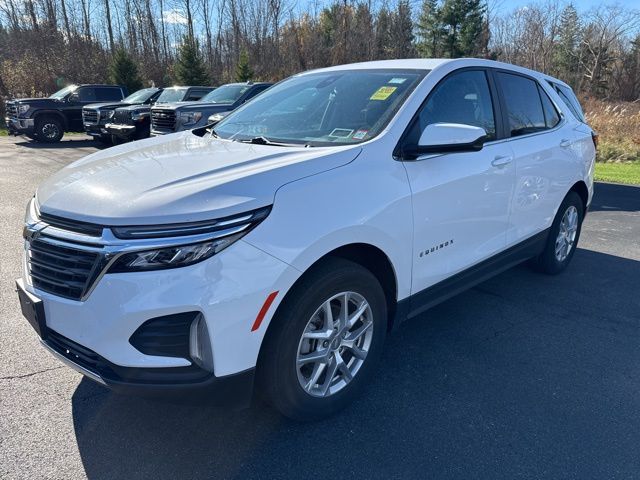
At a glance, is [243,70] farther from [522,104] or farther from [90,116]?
[522,104]

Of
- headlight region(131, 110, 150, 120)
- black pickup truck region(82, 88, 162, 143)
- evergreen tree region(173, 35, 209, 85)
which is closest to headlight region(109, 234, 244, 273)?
headlight region(131, 110, 150, 120)

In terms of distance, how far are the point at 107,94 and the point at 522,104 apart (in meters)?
16.9

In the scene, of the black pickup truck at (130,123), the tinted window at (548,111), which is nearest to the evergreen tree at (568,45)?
the black pickup truck at (130,123)

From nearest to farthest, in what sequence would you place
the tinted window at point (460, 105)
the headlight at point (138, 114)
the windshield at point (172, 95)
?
the tinted window at point (460, 105)
the headlight at point (138, 114)
the windshield at point (172, 95)

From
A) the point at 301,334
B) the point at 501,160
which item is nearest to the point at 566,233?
the point at 501,160

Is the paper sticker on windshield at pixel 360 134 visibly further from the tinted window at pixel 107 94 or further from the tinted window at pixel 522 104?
the tinted window at pixel 107 94

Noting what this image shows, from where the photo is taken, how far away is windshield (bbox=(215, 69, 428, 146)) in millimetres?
3006

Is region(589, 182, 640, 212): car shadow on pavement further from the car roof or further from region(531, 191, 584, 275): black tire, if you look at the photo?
the car roof

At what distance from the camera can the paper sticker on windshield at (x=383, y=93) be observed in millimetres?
3138

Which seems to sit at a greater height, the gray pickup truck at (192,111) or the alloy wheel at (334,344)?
the gray pickup truck at (192,111)

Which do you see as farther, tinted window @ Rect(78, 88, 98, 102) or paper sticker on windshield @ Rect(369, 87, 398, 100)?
tinted window @ Rect(78, 88, 98, 102)

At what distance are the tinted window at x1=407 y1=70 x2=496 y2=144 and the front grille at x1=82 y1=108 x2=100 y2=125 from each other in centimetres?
1409

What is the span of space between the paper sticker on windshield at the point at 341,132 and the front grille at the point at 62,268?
1.52 meters

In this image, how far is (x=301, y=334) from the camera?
7.89ft
